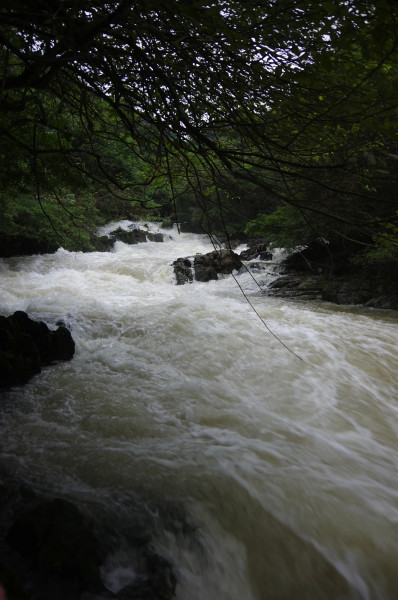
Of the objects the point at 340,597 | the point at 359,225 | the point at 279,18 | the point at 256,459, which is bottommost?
the point at 340,597

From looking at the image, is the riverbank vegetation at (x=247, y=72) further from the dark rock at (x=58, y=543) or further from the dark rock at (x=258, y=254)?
the dark rock at (x=258, y=254)

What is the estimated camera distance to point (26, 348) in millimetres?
3742

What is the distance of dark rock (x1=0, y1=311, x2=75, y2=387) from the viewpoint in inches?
133

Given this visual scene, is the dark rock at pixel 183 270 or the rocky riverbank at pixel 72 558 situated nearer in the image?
the rocky riverbank at pixel 72 558

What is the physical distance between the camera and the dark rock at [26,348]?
3.38 m

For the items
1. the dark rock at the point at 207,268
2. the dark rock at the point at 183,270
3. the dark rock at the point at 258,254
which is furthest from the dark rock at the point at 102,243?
the dark rock at the point at 258,254

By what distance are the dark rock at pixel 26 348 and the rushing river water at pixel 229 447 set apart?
6.2 inches

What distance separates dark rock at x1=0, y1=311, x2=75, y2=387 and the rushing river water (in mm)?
157

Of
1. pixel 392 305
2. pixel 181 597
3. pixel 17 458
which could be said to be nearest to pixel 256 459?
pixel 181 597

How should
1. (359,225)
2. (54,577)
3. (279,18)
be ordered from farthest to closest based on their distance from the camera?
(279,18)
(54,577)
(359,225)

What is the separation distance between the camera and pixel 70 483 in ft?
6.87

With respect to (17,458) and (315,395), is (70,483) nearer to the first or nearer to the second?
(17,458)

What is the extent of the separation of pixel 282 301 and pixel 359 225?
7843 mm

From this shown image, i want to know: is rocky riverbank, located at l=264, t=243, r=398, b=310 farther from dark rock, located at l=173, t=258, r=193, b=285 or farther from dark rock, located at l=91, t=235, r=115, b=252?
dark rock, located at l=91, t=235, r=115, b=252
